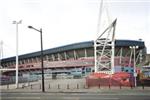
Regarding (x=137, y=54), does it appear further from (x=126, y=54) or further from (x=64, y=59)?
(x=64, y=59)

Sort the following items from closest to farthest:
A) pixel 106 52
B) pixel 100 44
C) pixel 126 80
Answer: pixel 126 80
pixel 100 44
pixel 106 52

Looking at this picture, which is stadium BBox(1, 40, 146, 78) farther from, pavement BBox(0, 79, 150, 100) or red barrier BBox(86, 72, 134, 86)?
pavement BBox(0, 79, 150, 100)

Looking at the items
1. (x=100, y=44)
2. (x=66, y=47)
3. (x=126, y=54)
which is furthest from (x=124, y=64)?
(x=100, y=44)

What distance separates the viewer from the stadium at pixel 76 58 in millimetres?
139000

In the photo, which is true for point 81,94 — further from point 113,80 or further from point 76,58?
point 76,58

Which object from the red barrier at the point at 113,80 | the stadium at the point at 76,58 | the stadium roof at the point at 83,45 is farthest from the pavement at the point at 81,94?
the stadium roof at the point at 83,45

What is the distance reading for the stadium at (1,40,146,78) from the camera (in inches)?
5472

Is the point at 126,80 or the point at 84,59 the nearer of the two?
the point at 126,80

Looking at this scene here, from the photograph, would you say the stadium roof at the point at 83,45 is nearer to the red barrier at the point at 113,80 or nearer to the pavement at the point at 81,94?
the red barrier at the point at 113,80

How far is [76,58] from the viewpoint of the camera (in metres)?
153

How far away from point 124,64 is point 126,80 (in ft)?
304

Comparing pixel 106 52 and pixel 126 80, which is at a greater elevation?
pixel 106 52

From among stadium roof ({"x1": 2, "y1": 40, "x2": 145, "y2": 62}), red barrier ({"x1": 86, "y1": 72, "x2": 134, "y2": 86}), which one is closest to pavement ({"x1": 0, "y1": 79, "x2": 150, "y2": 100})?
red barrier ({"x1": 86, "y1": 72, "x2": 134, "y2": 86})

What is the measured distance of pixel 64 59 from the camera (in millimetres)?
159500
